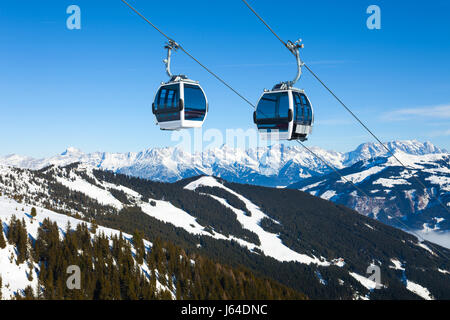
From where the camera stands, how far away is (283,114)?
23.4 meters

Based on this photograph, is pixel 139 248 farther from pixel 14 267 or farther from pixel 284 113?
pixel 284 113

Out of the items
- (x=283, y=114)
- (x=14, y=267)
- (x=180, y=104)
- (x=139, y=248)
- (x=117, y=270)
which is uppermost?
(x=180, y=104)

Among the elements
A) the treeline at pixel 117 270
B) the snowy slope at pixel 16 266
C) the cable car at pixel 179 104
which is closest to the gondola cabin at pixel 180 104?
the cable car at pixel 179 104

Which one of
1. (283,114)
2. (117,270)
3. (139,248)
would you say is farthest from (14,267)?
(283,114)

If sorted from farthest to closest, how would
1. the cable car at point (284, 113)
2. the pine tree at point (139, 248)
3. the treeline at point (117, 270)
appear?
the pine tree at point (139, 248)
the treeline at point (117, 270)
the cable car at point (284, 113)

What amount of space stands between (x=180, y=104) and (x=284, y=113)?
6025 mm

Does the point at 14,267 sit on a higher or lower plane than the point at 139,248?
higher

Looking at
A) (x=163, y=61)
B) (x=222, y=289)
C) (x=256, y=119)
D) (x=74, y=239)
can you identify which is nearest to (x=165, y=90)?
(x=163, y=61)

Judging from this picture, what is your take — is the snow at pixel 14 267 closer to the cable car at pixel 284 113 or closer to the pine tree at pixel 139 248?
the pine tree at pixel 139 248

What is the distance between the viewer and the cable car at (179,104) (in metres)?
22.3

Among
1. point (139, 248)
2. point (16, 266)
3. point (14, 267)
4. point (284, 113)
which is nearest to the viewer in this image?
point (284, 113)

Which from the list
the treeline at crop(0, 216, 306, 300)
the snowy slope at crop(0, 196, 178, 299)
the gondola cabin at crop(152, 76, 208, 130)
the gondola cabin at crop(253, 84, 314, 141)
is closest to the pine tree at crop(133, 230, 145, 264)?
the treeline at crop(0, 216, 306, 300)
